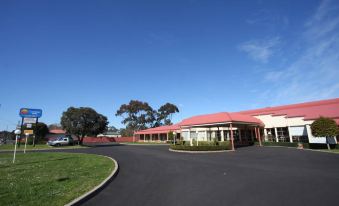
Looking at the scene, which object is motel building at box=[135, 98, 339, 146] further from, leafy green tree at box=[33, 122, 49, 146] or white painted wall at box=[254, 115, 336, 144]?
leafy green tree at box=[33, 122, 49, 146]

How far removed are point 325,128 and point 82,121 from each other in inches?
1487

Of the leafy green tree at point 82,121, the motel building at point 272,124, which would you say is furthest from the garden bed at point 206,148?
the leafy green tree at point 82,121

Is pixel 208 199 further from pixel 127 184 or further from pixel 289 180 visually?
pixel 289 180

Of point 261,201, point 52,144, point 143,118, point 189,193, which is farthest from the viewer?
point 143,118

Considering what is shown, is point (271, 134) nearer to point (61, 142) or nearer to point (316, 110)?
point (316, 110)

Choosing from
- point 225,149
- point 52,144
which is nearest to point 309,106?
point 225,149

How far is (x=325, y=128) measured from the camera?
22156mm

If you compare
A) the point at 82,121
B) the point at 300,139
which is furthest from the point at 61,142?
the point at 300,139

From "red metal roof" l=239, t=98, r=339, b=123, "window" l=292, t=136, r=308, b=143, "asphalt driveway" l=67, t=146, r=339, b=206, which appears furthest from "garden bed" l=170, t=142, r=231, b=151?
"red metal roof" l=239, t=98, r=339, b=123

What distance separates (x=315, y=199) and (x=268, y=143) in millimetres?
26835

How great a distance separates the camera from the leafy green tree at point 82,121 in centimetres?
3894

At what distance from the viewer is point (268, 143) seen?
101 feet

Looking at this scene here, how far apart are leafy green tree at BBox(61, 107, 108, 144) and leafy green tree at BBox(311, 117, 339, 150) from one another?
116 ft

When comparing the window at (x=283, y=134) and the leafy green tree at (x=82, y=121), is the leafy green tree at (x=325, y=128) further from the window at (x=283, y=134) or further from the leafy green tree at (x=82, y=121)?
the leafy green tree at (x=82, y=121)
